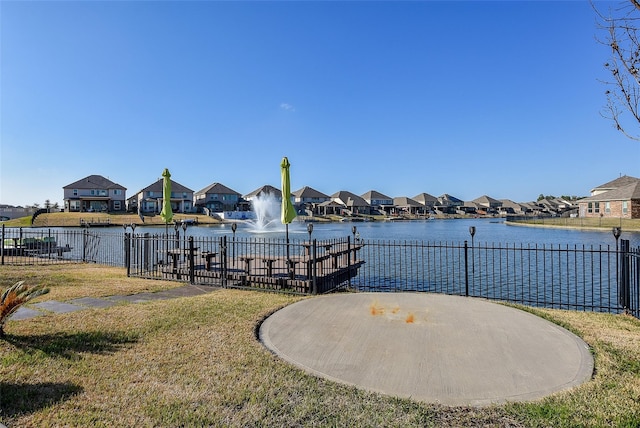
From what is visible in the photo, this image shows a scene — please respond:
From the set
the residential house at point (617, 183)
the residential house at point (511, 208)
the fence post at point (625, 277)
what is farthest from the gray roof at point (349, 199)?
the fence post at point (625, 277)

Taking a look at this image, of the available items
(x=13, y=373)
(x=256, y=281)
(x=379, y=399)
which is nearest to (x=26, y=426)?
(x=13, y=373)

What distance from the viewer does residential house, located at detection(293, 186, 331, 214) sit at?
115m

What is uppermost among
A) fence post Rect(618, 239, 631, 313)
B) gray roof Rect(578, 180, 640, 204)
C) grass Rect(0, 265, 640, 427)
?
gray roof Rect(578, 180, 640, 204)

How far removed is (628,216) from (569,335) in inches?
2309

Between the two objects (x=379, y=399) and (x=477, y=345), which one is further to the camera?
(x=477, y=345)

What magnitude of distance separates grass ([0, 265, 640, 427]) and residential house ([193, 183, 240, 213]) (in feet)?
296

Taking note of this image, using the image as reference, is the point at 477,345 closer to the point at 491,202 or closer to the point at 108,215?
the point at 108,215

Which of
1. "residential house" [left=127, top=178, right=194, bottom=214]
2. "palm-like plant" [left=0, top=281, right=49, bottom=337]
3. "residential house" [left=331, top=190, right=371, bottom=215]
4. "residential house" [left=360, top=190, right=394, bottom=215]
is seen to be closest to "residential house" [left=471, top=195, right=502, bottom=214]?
"residential house" [left=360, top=190, right=394, bottom=215]

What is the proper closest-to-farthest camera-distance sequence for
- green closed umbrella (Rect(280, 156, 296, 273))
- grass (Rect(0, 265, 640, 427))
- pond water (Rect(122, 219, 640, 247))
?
grass (Rect(0, 265, 640, 427))
green closed umbrella (Rect(280, 156, 296, 273))
pond water (Rect(122, 219, 640, 247))

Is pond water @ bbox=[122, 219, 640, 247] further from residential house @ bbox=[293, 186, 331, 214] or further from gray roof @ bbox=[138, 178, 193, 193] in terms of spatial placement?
residential house @ bbox=[293, 186, 331, 214]

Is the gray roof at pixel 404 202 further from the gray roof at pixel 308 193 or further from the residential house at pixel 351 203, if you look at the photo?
the gray roof at pixel 308 193

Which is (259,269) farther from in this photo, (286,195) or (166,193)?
(166,193)

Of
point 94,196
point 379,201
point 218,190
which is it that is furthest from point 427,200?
point 94,196

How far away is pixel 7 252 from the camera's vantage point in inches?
735
